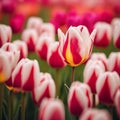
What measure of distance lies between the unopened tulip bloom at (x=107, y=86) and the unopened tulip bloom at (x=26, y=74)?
0.66 ft

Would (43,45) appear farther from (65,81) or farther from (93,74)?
(93,74)

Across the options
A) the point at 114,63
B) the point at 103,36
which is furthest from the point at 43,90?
the point at 103,36

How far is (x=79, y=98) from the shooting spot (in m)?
Answer: 1.10

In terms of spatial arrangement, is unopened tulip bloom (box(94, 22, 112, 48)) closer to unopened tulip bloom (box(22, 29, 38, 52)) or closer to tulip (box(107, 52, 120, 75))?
unopened tulip bloom (box(22, 29, 38, 52))

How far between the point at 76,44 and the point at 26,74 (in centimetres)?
20

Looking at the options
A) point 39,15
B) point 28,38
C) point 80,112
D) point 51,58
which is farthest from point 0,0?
point 80,112

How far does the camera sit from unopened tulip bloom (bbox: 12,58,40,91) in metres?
1.20

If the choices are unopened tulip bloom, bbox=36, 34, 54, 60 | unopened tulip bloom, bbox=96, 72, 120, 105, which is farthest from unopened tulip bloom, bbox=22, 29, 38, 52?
unopened tulip bloom, bbox=96, 72, 120, 105

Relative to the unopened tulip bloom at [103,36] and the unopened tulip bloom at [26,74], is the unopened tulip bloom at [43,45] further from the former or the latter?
the unopened tulip bloom at [26,74]

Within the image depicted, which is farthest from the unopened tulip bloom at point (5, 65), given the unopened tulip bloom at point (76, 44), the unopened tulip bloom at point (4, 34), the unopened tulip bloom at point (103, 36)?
the unopened tulip bloom at point (103, 36)

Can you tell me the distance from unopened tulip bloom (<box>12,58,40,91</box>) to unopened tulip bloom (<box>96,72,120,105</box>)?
0.20m

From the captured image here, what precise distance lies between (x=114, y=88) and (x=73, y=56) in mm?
232

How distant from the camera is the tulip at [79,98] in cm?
110

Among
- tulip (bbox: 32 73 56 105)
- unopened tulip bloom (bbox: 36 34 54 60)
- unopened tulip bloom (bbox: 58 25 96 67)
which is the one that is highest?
unopened tulip bloom (bbox: 58 25 96 67)
